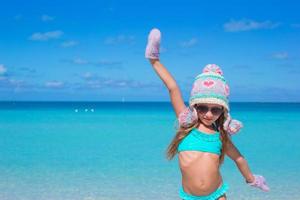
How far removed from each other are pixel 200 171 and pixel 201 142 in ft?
0.64

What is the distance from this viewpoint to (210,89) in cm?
399

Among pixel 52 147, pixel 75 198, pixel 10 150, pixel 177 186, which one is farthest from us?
pixel 52 147

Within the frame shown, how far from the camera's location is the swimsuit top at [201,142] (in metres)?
4.09

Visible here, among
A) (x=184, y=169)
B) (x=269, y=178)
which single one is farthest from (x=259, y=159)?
(x=184, y=169)

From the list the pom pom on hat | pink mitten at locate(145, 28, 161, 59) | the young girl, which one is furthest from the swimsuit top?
pink mitten at locate(145, 28, 161, 59)

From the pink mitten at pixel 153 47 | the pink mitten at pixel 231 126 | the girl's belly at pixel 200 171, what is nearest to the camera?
the pink mitten at pixel 231 126

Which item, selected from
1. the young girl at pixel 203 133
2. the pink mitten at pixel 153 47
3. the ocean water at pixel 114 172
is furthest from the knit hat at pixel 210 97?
the ocean water at pixel 114 172

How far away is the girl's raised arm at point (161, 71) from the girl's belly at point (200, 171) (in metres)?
0.31

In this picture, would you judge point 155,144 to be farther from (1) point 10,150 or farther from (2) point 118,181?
(2) point 118,181

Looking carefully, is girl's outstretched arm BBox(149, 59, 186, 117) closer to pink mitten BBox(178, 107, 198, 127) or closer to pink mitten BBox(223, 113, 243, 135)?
pink mitten BBox(178, 107, 198, 127)

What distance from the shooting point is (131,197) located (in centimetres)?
902

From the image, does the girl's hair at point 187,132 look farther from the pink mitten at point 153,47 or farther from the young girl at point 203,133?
the pink mitten at point 153,47

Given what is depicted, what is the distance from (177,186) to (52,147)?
30.3ft

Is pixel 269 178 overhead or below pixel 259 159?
below
